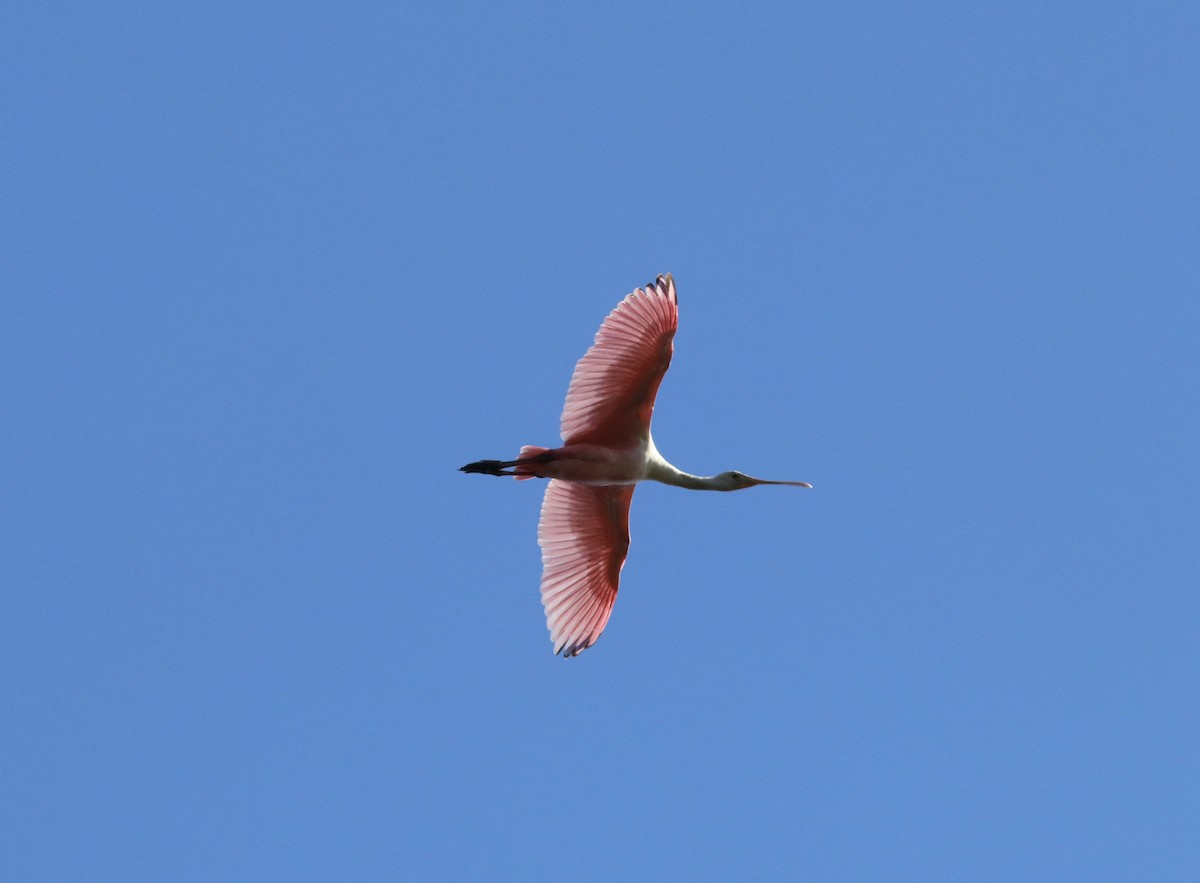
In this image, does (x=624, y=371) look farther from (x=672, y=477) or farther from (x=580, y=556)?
(x=580, y=556)

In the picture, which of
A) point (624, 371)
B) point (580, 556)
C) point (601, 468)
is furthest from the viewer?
point (580, 556)

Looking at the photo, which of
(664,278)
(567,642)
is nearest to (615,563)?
(567,642)

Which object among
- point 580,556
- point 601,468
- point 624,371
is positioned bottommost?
point 580,556

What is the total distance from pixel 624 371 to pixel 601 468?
902 mm

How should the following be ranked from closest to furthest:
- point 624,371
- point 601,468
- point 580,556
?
1. point 624,371
2. point 601,468
3. point 580,556

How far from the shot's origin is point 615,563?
571 inches

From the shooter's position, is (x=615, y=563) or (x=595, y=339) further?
(x=615, y=563)

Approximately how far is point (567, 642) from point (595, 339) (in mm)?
2799

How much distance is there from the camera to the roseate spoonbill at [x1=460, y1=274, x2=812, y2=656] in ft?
42.4

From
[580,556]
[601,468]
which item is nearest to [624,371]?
[601,468]

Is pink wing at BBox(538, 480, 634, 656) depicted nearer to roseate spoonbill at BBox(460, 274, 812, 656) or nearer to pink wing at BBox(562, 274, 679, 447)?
roseate spoonbill at BBox(460, 274, 812, 656)

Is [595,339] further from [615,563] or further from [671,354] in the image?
[615,563]

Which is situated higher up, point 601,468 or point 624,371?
point 624,371

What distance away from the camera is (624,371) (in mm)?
13133
